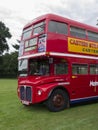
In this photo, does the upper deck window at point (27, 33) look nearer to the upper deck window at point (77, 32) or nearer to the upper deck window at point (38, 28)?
the upper deck window at point (38, 28)

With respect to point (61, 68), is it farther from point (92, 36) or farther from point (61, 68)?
point (92, 36)

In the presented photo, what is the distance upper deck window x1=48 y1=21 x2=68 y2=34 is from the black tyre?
2.78m

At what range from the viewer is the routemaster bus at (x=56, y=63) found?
11531 millimetres

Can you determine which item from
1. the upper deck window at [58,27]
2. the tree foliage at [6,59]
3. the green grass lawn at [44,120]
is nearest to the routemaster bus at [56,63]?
the upper deck window at [58,27]

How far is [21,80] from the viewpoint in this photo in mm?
12703

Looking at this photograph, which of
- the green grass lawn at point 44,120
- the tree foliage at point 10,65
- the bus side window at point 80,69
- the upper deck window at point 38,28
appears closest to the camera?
the green grass lawn at point 44,120

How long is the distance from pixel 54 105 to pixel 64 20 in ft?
13.6

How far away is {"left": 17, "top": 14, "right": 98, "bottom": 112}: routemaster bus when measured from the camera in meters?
11.5

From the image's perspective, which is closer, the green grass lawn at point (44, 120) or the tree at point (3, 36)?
the green grass lawn at point (44, 120)

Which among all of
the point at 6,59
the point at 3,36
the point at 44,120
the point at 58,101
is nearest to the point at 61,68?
the point at 58,101

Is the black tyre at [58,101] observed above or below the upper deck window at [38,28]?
below

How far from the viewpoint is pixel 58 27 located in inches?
483

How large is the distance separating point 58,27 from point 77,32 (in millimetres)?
1417

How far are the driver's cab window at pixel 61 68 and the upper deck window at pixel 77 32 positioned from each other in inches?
63.2
